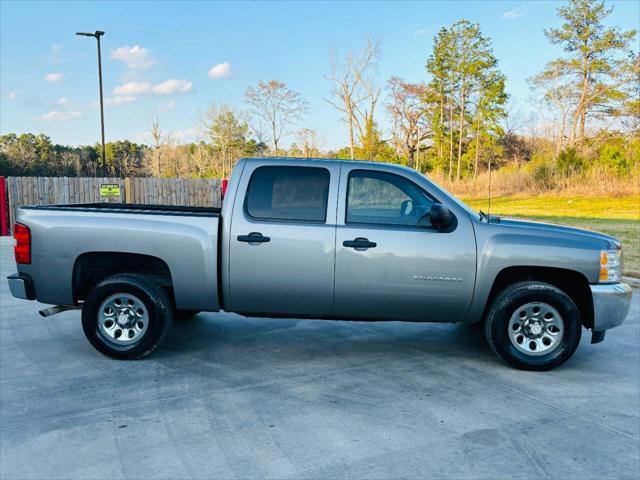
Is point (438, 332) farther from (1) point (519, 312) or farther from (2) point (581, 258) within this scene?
(2) point (581, 258)

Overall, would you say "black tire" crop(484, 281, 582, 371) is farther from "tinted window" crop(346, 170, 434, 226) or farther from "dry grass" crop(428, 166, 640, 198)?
"dry grass" crop(428, 166, 640, 198)

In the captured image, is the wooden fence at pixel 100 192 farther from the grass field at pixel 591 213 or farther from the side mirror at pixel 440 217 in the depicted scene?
the side mirror at pixel 440 217

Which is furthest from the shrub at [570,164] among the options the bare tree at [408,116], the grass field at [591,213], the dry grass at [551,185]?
the bare tree at [408,116]

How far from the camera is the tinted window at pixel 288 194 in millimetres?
4961

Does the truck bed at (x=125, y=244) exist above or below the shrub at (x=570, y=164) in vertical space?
below

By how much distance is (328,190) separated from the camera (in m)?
4.98

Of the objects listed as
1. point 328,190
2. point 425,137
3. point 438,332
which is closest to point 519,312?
point 438,332

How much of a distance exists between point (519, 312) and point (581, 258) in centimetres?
74

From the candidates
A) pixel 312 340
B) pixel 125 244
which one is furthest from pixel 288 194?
pixel 312 340

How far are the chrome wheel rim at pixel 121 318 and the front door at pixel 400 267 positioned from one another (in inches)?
75.0

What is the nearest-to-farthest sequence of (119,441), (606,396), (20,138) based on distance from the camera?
1. (119,441)
2. (606,396)
3. (20,138)

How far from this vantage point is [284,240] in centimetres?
485

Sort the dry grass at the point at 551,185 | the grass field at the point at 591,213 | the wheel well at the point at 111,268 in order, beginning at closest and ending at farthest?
1. the wheel well at the point at 111,268
2. the grass field at the point at 591,213
3. the dry grass at the point at 551,185

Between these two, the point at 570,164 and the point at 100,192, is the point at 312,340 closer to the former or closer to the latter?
the point at 100,192
